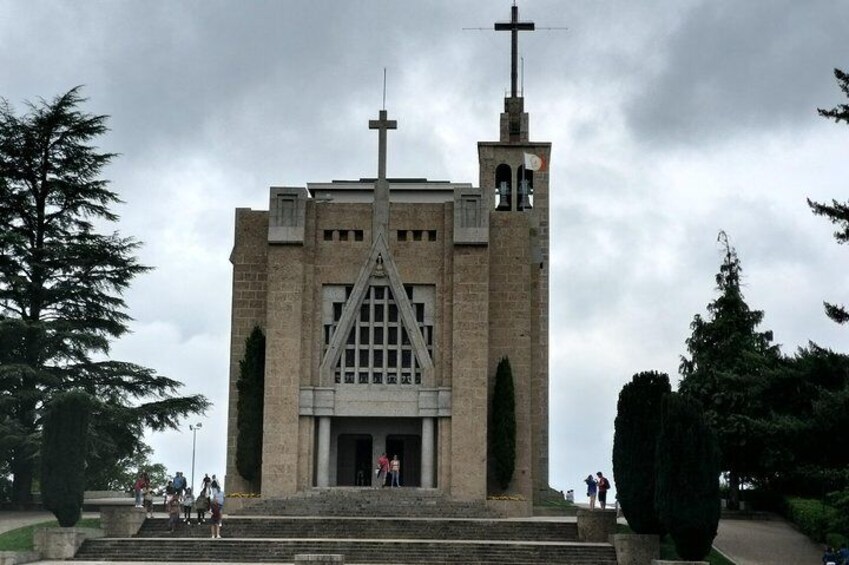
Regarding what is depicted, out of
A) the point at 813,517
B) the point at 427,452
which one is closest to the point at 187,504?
the point at 427,452

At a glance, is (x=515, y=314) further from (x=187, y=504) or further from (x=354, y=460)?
(x=187, y=504)

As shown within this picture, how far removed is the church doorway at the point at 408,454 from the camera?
41.9 meters

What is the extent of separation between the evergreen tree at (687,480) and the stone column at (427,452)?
11.2m

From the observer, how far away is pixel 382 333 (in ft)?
135

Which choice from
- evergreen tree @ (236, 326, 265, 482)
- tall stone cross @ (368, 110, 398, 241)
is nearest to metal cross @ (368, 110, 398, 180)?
tall stone cross @ (368, 110, 398, 241)

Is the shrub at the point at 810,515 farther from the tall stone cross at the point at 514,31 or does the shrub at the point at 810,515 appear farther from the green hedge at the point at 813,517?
the tall stone cross at the point at 514,31

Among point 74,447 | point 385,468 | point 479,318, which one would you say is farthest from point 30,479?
point 479,318

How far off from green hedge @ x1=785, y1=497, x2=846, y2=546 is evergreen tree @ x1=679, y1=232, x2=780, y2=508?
127 inches

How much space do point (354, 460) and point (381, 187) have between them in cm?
904

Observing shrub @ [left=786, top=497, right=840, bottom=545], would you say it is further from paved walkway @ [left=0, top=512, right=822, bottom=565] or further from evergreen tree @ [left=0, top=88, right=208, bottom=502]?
evergreen tree @ [left=0, top=88, right=208, bottom=502]

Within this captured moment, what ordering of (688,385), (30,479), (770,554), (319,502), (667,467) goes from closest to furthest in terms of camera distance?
(667,467), (770,554), (319,502), (30,479), (688,385)

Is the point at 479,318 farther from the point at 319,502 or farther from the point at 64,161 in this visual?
the point at 64,161

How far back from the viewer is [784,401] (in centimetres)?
3027

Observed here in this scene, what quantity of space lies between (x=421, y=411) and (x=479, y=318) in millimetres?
3486
